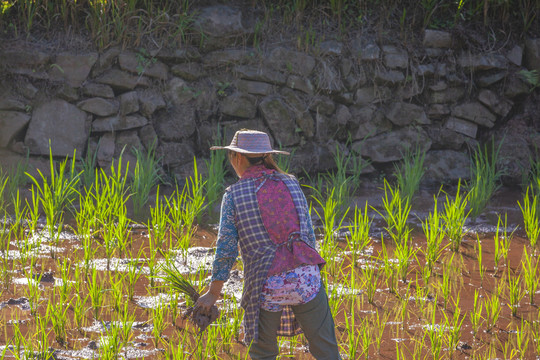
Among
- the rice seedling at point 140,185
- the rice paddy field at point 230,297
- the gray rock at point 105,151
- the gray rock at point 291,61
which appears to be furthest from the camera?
the gray rock at point 291,61

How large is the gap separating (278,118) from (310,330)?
382 cm

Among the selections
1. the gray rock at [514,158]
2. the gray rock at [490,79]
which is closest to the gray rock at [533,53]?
the gray rock at [490,79]

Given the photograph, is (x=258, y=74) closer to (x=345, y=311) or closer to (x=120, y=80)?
(x=120, y=80)

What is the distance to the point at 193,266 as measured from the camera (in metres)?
3.71

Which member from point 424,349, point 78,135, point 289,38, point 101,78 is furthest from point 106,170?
point 424,349

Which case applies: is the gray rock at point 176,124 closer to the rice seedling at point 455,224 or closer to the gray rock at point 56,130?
the gray rock at point 56,130

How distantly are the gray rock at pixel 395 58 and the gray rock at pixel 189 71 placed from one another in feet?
5.69

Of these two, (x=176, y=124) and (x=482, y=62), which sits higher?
(x=482, y=62)

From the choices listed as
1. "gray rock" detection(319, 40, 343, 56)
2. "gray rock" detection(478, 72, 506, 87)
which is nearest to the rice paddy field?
"gray rock" detection(478, 72, 506, 87)

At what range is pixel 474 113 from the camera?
6.16 meters

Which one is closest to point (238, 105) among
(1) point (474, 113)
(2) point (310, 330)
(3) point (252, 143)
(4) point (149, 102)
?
(4) point (149, 102)

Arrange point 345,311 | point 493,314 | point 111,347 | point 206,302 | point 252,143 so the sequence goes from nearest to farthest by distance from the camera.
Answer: point 206,302
point 252,143
point 111,347
point 493,314
point 345,311

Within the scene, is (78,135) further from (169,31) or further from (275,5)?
(275,5)

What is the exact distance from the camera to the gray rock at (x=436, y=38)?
611cm
